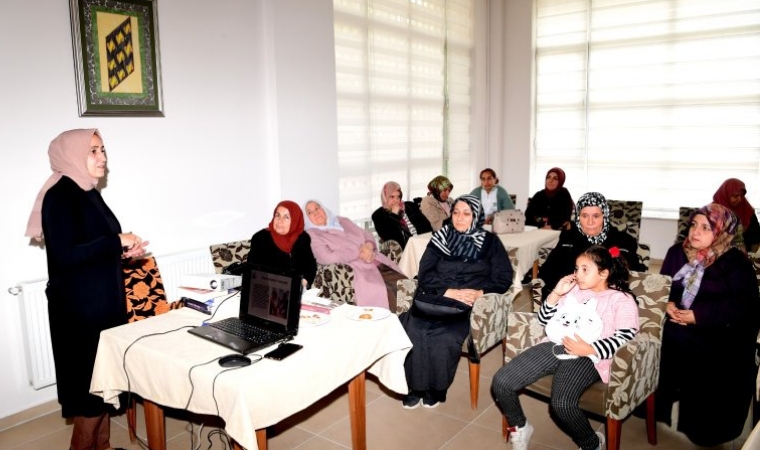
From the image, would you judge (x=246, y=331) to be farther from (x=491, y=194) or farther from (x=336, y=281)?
(x=491, y=194)

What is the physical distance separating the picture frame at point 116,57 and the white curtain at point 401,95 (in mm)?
2018

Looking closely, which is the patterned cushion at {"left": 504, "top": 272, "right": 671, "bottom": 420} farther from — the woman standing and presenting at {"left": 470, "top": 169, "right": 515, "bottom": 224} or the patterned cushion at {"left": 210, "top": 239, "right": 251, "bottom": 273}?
the woman standing and presenting at {"left": 470, "top": 169, "right": 515, "bottom": 224}

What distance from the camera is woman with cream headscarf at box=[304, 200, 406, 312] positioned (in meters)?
4.39

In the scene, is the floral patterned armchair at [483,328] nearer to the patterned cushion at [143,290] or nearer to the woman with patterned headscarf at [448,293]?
the woman with patterned headscarf at [448,293]

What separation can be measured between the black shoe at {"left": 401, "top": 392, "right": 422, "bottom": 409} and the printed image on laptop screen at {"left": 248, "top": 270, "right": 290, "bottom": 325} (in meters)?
1.23

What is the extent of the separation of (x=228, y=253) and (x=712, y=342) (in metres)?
2.81

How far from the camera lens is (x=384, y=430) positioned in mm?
3172

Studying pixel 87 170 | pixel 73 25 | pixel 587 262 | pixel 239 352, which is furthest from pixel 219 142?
pixel 587 262

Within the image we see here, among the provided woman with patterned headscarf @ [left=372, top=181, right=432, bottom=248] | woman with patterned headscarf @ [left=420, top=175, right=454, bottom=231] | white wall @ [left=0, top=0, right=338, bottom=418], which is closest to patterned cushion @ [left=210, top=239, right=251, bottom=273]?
white wall @ [left=0, top=0, right=338, bottom=418]

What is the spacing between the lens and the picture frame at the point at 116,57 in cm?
351

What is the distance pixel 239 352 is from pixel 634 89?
6295 mm

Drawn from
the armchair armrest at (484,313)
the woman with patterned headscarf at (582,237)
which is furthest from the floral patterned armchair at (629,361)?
the woman with patterned headscarf at (582,237)

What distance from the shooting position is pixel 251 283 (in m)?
2.62

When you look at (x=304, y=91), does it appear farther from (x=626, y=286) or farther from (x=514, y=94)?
(x=514, y=94)
